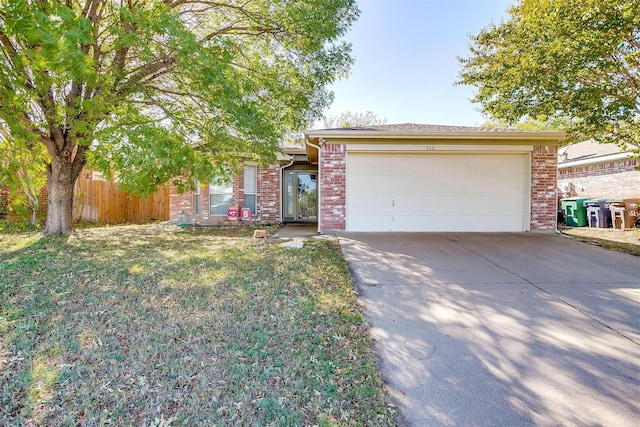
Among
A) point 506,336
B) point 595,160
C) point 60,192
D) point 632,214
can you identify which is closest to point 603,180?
point 595,160

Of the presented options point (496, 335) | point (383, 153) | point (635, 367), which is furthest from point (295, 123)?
point (635, 367)

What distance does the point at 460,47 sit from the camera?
29.8ft

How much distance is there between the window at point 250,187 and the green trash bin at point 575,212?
11884 millimetres

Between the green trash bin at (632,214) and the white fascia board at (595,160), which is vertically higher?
the white fascia board at (595,160)

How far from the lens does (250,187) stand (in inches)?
460

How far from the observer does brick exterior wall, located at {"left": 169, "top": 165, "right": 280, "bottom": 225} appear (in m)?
11.5

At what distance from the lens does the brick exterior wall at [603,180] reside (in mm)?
11539

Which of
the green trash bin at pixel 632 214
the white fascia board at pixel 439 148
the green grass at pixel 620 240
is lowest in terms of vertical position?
the green grass at pixel 620 240

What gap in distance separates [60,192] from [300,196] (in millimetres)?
7601

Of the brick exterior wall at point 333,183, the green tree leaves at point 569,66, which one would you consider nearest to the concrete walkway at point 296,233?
the brick exterior wall at point 333,183

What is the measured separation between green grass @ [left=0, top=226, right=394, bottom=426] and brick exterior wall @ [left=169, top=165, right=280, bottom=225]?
6415 millimetres

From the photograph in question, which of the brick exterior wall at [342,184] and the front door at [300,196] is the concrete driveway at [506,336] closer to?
the brick exterior wall at [342,184]

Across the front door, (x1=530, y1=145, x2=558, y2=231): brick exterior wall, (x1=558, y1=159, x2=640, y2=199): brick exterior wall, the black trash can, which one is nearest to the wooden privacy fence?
the front door

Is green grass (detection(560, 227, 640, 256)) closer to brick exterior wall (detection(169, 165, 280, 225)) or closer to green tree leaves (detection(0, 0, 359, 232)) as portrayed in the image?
green tree leaves (detection(0, 0, 359, 232))
